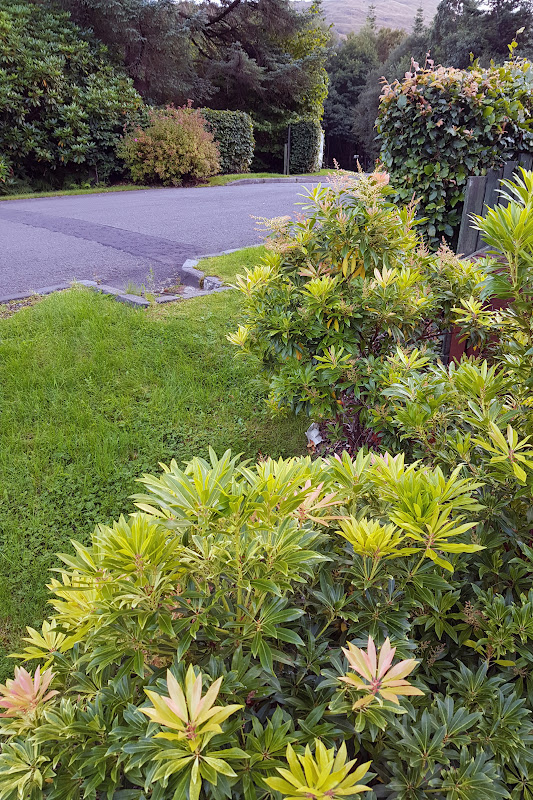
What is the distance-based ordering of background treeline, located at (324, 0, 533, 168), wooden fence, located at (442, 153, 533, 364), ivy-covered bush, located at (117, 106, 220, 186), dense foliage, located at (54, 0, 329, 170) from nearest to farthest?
wooden fence, located at (442, 153, 533, 364)
ivy-covered bush, located at (117, 106, 220, 186)
dense foliage, located at (54, 0, 329, 170)
background treeline, located at (324, 0, 533, 168)

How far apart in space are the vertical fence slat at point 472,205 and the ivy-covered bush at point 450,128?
330 millimetres

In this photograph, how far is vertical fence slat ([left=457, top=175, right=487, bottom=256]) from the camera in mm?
4227

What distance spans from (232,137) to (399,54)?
22.6m

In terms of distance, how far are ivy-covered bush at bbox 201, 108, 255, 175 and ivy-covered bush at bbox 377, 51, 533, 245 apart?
1470 cm

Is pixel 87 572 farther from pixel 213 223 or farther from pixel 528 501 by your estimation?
pixel 213 223

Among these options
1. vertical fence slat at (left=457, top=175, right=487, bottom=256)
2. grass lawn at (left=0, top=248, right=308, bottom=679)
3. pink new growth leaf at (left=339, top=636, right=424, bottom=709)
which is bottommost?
grass lawn at (left=0, top=248, right=308, bottom=679)

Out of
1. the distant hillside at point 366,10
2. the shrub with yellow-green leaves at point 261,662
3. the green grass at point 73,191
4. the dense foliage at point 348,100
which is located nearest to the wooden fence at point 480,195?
the shrub with yellow-green leaves at point 261,662

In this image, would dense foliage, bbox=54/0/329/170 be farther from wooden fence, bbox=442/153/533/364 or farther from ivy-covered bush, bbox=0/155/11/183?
wooden fence, bbox=442/153/533/364

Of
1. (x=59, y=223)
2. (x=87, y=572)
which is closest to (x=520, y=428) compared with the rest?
(x=87, y=572)

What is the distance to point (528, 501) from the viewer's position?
49.0 inches

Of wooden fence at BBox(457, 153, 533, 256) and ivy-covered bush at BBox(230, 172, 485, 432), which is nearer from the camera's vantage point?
ivy-covered bush at BBox(230, 172, 485, 432)

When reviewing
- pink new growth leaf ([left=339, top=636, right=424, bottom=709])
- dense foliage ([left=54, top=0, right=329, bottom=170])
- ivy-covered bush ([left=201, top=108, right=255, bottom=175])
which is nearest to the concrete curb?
pink new growth leaf ([left=339, top=636, right=424, bottom=709])

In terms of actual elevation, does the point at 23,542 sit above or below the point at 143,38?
below

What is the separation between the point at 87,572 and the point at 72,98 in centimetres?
1632
